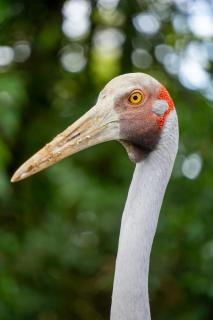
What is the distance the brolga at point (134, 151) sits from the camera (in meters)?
5.10

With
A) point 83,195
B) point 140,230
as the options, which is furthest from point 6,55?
point 140,230

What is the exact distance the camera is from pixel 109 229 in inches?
393

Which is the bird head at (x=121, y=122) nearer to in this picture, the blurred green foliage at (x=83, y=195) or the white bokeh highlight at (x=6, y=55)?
the blurred green foliage at (x=83, y=195)

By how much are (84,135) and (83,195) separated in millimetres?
3846

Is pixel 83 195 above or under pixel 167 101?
under

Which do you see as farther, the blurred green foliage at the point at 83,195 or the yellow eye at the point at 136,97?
the blurred green foliage at the point at 83,195

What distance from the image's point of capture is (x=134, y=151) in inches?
210

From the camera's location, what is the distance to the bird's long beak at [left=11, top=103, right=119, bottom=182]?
5.22 m

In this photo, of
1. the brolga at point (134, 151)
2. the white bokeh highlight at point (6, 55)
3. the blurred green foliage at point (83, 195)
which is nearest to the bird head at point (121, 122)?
the brolga at point (134, 151)

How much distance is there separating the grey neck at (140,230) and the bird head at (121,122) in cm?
7

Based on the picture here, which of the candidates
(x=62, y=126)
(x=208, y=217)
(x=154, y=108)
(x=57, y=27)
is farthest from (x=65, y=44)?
(x=154, y=108)

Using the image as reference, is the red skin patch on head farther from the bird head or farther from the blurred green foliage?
the blurred green foliage

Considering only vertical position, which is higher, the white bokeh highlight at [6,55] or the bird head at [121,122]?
the white bokeh highlight at [6,55]

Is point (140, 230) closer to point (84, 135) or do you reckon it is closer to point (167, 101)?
point (84, 135)
